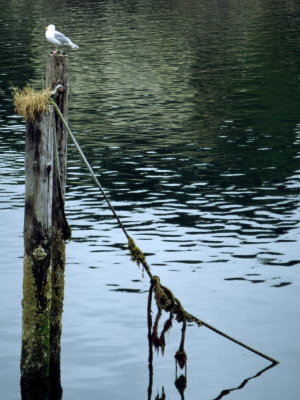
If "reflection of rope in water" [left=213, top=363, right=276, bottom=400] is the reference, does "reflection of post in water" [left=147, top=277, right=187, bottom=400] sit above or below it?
above

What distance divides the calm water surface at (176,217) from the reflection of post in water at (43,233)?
0.87 m

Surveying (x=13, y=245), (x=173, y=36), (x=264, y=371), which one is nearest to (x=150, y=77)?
(x=173, y=36)

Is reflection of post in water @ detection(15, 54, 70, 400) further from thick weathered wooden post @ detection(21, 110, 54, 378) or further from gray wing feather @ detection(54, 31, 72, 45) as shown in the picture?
gray wing feather @ detection(54, 31, 72, 45)

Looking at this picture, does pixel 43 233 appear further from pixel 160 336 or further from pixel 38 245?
pixel 160 336

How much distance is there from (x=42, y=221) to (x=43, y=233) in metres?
0.23

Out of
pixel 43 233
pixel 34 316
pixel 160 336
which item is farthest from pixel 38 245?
pixel 160 336

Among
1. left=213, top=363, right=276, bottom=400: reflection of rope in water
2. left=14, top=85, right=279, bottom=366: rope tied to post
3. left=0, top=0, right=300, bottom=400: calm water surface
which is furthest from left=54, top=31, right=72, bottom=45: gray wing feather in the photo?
left=213, top=363, right=276, bottom=400: reflection of rope in water

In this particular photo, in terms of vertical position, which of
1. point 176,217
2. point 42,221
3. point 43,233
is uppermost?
point 42,221

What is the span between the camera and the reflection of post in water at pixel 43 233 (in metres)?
17.2

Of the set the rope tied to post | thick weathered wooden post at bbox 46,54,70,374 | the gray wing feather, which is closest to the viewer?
the rope tied to post

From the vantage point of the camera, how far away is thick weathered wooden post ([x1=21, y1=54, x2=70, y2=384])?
1727 cm

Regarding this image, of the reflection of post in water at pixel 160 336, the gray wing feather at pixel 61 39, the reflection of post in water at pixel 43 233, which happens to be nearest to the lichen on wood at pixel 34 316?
the reflection of post in water at pixel 43 233

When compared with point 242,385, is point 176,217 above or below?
below

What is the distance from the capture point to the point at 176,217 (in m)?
31.1
